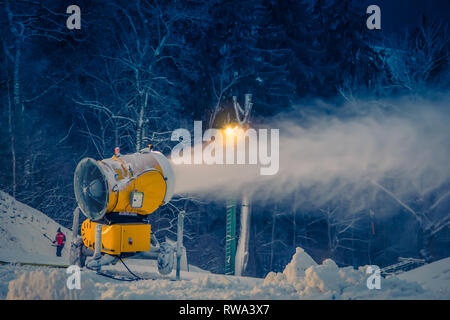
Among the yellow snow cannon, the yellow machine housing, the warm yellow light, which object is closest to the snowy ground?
the yellow machine housing

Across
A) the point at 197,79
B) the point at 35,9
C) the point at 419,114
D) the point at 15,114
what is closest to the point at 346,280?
the point at 419,114

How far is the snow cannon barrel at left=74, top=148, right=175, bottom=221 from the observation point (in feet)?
24.0

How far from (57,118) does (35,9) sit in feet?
17.4

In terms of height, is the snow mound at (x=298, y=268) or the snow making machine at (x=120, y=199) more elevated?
the snow making machine at (x=120, y=199)

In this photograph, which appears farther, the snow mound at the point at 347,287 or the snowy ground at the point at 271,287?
the snow mound at the point at 347,287

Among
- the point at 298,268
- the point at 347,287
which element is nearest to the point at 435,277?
the point at 347,287

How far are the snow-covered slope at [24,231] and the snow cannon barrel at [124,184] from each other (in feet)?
17.0

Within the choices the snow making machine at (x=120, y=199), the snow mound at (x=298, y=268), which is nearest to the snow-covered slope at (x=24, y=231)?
the snow making machine at (x=120, y=199)

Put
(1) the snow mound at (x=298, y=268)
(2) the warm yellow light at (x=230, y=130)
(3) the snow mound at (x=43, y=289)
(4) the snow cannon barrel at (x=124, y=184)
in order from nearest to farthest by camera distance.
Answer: (3) the snow mound at (x=43, y=289), (1) the snow mound at (x=298, y=268), (4) the snow cannon barrel at (x=124, y=184), (2) the warm yellow light at (x=230, y=130)

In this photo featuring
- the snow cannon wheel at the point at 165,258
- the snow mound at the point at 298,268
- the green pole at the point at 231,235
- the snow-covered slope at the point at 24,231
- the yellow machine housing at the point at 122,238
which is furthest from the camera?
the green pole at the point at 231,235

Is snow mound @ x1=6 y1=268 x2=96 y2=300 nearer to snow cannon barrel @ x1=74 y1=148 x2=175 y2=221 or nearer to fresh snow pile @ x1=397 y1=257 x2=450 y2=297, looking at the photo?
snow cannon barrel @ x1=74 y1=148 x2=175 y2=221

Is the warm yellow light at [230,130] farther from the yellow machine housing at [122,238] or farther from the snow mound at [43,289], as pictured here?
the snow mound at [43,289]

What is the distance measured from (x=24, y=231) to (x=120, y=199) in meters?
8.47

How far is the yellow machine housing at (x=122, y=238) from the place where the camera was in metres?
7.43
